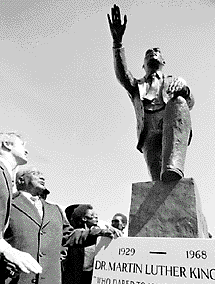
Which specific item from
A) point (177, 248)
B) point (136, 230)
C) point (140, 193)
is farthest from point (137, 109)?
point (177, 248)

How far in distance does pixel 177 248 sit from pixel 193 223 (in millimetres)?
406

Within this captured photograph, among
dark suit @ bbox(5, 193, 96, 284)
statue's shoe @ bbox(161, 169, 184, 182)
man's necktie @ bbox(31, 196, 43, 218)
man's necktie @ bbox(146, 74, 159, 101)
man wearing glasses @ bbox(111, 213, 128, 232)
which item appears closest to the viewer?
dark suit @ bbox(5, 193, 96, 284)

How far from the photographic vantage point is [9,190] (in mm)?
1322

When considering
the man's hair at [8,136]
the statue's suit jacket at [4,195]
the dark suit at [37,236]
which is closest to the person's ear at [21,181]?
the dark suit at [37,236]

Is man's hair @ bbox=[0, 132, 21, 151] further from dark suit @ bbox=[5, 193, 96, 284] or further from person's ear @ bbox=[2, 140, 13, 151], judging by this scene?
dark suit @ bbox=[5, 193, 96, 284]

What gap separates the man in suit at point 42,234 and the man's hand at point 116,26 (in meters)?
1.83

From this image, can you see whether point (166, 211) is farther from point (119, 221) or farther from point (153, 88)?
point (119, 221)

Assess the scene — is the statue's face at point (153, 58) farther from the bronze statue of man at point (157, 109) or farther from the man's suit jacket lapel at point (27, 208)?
the man's suit jacket lapel at point (27, 208)

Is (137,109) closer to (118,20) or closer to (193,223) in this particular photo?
(118,20)

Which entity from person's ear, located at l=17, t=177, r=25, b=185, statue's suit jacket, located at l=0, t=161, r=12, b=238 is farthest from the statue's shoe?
statue's suit jacket, located at l=0, t=161, r=12, b=238

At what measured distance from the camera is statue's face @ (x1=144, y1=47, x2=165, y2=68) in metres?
3.22

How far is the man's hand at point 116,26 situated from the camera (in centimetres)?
318

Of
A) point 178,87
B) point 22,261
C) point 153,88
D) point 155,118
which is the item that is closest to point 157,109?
point 155,118

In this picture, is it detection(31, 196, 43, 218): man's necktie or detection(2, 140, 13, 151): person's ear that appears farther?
detection(31, 196, 43, 218): man's necktie
